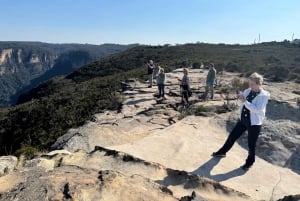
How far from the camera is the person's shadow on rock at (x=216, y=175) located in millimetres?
6332

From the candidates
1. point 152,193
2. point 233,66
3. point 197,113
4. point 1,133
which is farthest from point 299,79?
point 152,193

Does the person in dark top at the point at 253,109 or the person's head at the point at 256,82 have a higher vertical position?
the person's head at the point at 256,82

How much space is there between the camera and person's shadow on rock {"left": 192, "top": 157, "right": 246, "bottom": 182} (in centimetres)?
633

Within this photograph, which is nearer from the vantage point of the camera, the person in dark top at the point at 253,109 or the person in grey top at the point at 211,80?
the person in dark top at the point at 253,109

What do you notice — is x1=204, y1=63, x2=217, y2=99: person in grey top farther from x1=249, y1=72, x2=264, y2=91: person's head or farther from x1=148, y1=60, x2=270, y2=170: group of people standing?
x1=249, y1=72, x2=264, y2=91: person's head

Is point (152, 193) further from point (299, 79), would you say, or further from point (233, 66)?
point (233, 66)

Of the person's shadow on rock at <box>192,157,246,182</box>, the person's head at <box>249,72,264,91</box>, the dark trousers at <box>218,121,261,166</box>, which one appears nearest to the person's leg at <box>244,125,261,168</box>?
the dark trousers at <box>218,121,261,166</box>


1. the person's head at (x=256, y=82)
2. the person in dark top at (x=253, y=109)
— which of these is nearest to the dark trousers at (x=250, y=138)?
the person in dark top at (x=253, y=109)

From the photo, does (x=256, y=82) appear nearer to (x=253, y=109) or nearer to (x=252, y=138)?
(x=253, y=109)

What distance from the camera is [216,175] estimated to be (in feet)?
21.0

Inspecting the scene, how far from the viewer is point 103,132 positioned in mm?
9359

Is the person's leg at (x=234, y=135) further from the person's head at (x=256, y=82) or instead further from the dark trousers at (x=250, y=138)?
the person's head at (x=256, y=82)

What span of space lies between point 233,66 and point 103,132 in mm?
19887

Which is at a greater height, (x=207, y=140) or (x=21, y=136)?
(x=207, y=140)
